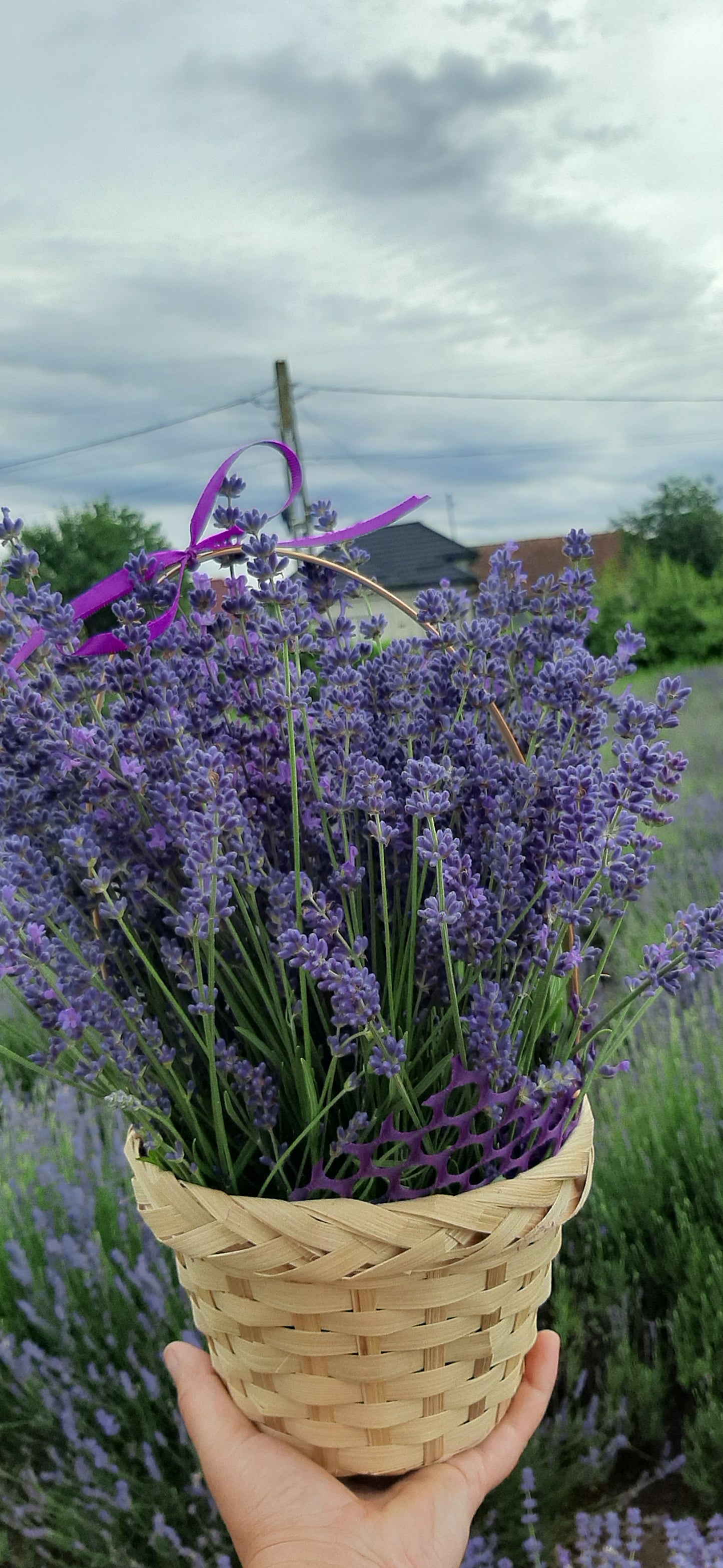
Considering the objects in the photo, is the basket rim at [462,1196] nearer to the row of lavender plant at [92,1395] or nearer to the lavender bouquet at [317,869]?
the lavender bouquet at [317,869]

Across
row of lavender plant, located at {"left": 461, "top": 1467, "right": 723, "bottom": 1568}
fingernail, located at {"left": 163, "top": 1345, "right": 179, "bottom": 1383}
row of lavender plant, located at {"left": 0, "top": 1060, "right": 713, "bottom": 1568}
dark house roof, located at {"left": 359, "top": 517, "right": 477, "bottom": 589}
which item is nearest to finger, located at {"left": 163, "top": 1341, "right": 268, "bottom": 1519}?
fingernail, located at {"left": 163, "top": 1345, "right": 179, "bottom": 1383}

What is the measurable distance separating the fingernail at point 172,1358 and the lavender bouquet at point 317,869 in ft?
1.02

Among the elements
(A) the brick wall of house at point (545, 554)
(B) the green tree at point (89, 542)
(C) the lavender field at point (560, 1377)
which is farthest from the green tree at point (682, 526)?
(C) the lavender field at point (560, 1377)

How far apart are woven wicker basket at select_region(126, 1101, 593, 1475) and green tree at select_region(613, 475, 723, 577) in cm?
2029

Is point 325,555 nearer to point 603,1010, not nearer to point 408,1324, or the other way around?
point 408,1324

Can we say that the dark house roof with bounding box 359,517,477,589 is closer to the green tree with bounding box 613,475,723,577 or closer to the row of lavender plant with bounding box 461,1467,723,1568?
the green tree with bounding box 613,475,723,577

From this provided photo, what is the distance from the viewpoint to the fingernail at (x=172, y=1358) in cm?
111

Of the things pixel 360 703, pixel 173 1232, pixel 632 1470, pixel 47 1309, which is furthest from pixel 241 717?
pixel 632 1470

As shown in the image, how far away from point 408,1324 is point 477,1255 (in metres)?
0.08

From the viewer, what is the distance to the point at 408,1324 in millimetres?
873

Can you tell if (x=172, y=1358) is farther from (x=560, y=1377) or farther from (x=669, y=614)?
(x=669, y=614)

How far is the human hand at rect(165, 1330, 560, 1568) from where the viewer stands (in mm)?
908

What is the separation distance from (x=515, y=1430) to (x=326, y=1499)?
223mm

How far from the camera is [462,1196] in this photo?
83cm
